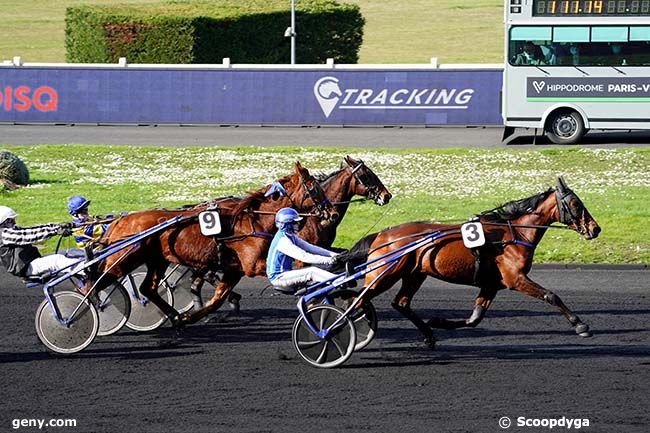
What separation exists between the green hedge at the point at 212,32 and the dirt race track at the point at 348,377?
1014 inches

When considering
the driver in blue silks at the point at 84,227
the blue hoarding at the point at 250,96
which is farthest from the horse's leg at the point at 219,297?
the blue hoarding at the point at 250,96

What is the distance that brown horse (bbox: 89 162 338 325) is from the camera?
10906 mm

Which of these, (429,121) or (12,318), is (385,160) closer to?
(429,121)

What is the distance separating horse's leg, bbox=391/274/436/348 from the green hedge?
27.9 m

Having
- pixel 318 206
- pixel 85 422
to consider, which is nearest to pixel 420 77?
pixel 318 206

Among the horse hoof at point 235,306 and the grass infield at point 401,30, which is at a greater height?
the grass infield at point 401,30

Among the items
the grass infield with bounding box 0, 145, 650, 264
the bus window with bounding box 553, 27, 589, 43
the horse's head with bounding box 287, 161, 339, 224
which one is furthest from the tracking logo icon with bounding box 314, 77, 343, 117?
the horse's head with bounding box 287, 161, 339, 224

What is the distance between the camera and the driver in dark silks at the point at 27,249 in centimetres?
1079

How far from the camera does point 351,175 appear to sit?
40.1 ft

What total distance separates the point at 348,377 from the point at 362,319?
2.57 feet

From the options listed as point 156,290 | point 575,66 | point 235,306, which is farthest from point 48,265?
point 575,66
